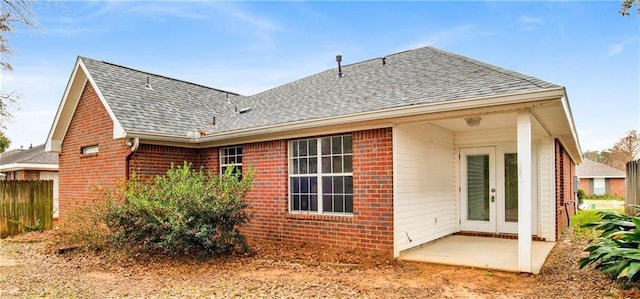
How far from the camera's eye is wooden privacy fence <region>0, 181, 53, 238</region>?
1198 cm

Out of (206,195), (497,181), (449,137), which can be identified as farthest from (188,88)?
(497,181)

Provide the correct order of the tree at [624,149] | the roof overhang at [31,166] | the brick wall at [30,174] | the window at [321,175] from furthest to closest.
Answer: the tree at [624,149], the brick wall at [30,174], the roof overhang at [31,166], the window at [321,175]

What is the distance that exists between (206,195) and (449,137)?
19.4 ft

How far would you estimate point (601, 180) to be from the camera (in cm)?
3744

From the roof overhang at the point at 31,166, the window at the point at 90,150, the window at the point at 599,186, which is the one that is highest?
the window at the point at 90,150

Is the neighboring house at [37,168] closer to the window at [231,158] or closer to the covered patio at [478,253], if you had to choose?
the window at [231,158]

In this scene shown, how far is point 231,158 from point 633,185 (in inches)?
391

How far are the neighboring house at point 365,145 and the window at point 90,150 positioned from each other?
6 cm

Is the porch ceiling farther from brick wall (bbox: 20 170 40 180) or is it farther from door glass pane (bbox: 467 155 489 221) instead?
brick wall (bbox: 20 170 40 180)

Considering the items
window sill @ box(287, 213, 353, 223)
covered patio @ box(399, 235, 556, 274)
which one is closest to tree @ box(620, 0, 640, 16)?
covered patio @ box(399, 235, 556, 274)

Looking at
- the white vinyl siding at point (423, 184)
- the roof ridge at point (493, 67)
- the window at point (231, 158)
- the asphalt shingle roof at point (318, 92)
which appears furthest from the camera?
the window at point (231, 158)

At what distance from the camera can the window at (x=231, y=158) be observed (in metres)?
10.0

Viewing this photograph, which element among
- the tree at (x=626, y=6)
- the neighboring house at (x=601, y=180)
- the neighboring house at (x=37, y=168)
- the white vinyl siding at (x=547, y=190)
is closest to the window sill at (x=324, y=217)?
the white vinyl siding at (x=547, y=190)

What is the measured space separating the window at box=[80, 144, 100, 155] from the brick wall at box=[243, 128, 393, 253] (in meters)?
4.72
